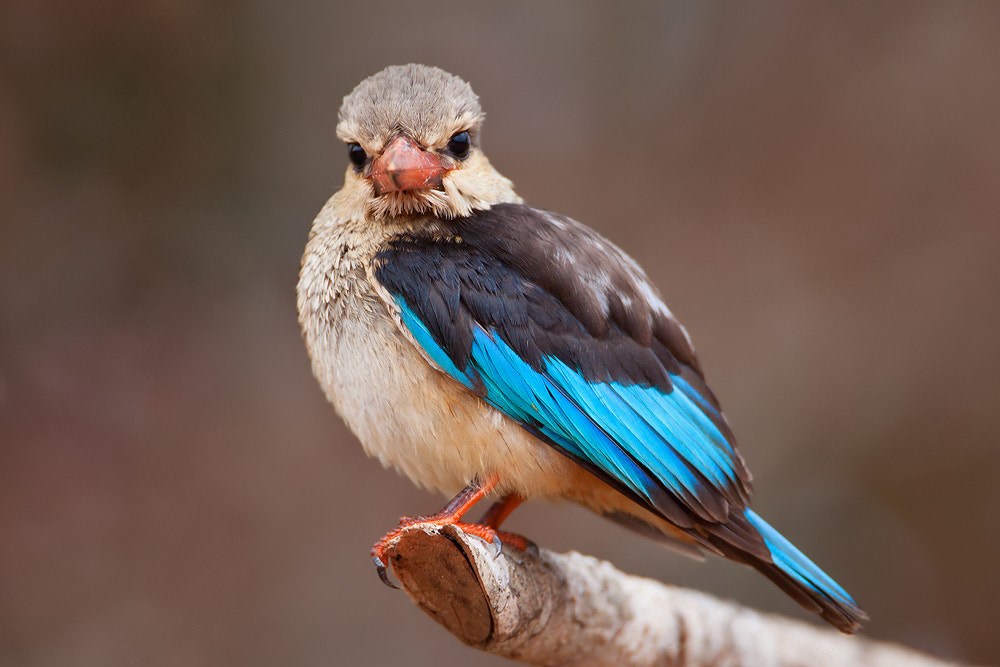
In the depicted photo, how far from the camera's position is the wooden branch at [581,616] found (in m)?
1.97

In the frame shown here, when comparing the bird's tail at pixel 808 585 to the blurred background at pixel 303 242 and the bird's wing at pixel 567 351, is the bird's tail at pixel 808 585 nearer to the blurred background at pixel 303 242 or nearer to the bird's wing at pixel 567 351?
the bird's wing at pixel 567 351

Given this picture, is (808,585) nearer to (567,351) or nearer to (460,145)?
(567,351)

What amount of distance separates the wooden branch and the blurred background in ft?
4.72

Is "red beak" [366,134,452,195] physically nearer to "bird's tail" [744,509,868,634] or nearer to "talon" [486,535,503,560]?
"talon" [486,535,503,560]

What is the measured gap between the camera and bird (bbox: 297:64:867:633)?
2.11 meters

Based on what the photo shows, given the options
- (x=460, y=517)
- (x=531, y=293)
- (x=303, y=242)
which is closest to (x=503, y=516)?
(x=460, y=517)

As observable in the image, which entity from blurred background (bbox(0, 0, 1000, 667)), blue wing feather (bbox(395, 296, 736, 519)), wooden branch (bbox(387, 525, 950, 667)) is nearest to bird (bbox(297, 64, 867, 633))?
blue wing feather (bbox(395, 296, 736, 519))

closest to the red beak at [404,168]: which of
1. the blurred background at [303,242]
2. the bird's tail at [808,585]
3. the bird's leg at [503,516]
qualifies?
the bird's leg at [503,516]

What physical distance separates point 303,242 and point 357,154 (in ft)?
5.48

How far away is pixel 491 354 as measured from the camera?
2.10 m

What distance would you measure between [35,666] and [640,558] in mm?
2441

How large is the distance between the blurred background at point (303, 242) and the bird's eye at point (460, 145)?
1.65m

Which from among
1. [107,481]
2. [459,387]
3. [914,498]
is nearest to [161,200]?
[107,481]

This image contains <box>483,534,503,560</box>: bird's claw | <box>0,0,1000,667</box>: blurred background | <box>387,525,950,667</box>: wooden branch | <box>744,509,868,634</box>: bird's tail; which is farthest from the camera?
<box>0,0,1000,667</box>: blurred background
